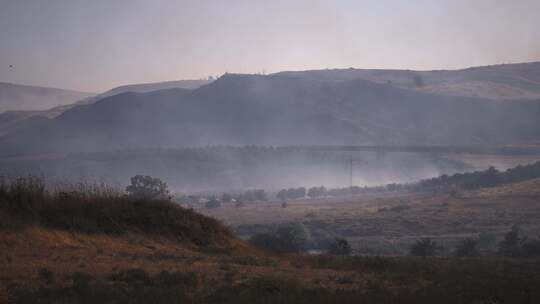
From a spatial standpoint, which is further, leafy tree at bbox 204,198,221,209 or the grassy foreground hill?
leafy tree at bbox 204,198,221,209

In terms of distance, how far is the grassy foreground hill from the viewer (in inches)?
404

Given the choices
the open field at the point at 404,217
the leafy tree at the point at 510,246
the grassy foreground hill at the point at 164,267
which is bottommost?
the open field at the point at 404,217

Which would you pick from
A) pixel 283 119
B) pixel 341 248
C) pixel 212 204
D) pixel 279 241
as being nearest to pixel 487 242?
pixel 341 248

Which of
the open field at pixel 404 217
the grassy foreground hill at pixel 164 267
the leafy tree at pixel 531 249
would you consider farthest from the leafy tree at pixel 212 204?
the grassy foreground hill at pixel 164 267

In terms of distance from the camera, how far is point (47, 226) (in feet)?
52.6

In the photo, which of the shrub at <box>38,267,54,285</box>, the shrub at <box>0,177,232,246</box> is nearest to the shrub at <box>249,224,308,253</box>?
the shrub at <box>0,177,232,246</box>

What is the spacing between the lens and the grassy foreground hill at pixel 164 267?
10266 mm

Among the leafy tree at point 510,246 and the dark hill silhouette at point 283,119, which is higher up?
the dark hill silhouette at point 283,119

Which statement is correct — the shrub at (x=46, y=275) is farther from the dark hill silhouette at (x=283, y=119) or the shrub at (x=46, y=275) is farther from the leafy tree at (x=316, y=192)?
the dark hill silhouette at (x=283, y=119)

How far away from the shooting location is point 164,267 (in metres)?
13.0

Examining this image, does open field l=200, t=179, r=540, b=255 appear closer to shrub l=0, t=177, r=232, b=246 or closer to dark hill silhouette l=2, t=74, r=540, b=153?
shrub l=0, t=177, r=232, b=246

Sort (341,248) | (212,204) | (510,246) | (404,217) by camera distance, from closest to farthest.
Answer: (341,248) → (510,246) → (404,217) → (212,204)

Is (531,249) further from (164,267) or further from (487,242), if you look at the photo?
(164,267)

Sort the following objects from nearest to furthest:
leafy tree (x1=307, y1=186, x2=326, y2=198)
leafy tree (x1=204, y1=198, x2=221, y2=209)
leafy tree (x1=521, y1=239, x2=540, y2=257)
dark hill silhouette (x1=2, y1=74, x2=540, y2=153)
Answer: leafy tree (x1=521, y1=239, x2=540, y2=257) < leafy tree (x1=204, y1=198, x2=221, y2=209) < leafy tree (x1=307, y1=186, x2=326, y2=198) < dark hill silhouette (x1=2, y1=74, x2=540, y2=153)
